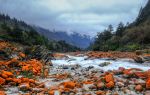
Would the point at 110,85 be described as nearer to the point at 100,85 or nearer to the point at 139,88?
the point at 100,85

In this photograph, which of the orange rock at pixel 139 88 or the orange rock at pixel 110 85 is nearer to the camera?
the orange rock at pixel 139 88

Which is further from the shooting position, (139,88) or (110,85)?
(110,85)

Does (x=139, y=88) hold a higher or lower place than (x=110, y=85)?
lower

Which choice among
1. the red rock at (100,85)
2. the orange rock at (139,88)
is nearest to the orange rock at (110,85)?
the red rock at (100,85)

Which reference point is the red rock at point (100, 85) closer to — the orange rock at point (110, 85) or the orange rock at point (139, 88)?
the orange rock at point (110, 85)

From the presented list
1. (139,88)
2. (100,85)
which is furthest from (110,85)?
(139,88)

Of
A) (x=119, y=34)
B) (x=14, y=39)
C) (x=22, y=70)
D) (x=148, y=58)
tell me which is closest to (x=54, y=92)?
(x=22, y=70)

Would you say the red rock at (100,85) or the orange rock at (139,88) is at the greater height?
the red rock at (100,85)

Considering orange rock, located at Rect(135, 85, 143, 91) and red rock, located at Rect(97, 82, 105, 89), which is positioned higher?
red rock, located at Rect(97, 82, 105, 89)

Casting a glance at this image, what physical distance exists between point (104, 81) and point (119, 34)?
81.6 m

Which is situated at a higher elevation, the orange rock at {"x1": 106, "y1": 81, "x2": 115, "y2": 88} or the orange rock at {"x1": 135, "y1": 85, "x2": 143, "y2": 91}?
the orange rock at {"x1": 106, "y1": 81, "x2": 115, "y2": 88}

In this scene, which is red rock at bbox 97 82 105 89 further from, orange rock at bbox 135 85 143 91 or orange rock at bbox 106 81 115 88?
orange rock at bbox 135 85 143 91

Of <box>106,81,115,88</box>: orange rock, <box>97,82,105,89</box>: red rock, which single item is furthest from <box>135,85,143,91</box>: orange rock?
<box>97,82,105,89</box>: red rock

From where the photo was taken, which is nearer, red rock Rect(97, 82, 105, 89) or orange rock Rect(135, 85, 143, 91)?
orange rock Rect(135, 85, 143, 91)
